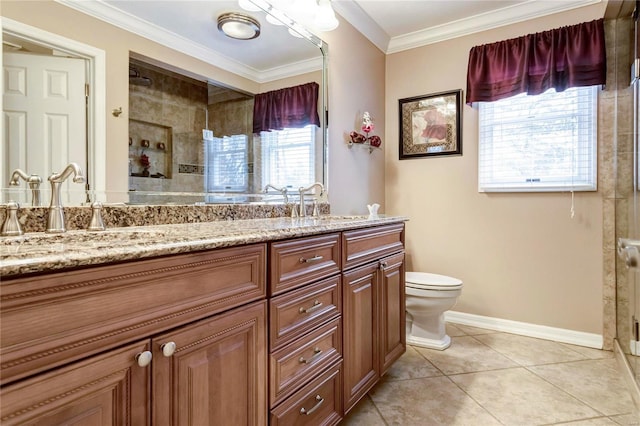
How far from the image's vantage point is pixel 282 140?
2096 millimetres

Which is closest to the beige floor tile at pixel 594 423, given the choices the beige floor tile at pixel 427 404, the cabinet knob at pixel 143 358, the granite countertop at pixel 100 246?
the beige floor tile at pixel 427 404

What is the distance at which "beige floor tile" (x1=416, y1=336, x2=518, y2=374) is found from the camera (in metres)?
2.04

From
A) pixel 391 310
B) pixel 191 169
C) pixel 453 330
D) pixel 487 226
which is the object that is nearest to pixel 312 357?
pixel 391 310

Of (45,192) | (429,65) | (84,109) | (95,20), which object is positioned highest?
(429,65)

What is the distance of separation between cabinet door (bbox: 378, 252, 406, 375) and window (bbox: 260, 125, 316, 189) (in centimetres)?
78

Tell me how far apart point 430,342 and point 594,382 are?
0.88 m

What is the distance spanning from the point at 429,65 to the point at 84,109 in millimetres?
2604

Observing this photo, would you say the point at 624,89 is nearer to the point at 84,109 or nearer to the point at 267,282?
the point at 267,282

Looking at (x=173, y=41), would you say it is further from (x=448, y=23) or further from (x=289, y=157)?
(x=448, y=23)

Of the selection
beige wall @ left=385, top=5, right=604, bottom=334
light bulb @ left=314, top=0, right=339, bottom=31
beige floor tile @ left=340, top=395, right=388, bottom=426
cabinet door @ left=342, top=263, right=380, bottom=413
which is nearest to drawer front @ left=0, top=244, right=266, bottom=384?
cabinet door @ left=342, top=263, right=380, bottom=413

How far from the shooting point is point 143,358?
706mm

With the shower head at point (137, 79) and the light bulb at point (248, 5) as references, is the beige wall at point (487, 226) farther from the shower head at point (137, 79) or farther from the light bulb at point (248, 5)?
the shower head at point (137, 79)

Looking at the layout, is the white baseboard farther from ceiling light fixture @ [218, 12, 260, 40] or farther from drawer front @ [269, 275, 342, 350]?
ceiling light fixture @ [218, 12, 260, 40]

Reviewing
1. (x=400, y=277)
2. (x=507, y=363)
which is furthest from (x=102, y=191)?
(x=507, y=363)
